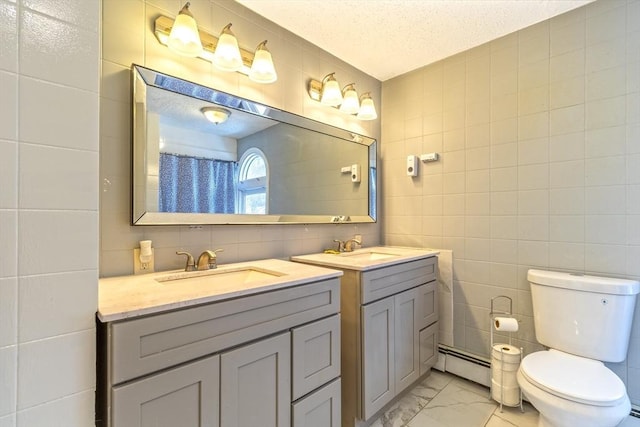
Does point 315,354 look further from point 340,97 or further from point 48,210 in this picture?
point 340,97

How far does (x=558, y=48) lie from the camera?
1.81m

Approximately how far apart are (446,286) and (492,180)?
2.65 ft

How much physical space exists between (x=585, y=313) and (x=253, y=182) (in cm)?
Result: 187

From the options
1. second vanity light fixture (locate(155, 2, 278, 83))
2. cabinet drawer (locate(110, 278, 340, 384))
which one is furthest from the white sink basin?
second vanity light fixture (locate(155, 2, 278, 83))

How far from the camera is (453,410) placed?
5.90 feet

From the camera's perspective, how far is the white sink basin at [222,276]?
52.2 inches

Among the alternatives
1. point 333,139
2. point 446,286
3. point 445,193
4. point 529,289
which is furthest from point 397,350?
point 333,139

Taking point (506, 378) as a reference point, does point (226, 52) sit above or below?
above

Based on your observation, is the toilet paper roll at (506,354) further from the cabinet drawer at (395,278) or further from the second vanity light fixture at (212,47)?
the second vanity light fixture at (212,47)

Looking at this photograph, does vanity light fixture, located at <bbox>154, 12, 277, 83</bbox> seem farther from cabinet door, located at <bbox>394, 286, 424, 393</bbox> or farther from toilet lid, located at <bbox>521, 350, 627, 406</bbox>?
toilet lid, located at <bbox>521, 350, 627, 406</bbox>

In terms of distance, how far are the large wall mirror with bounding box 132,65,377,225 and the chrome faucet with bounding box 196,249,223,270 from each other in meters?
0.16

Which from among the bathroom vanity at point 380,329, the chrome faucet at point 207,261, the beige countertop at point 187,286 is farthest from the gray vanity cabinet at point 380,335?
the chrome faucet at point 207,261

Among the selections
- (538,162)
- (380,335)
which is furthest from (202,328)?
(538,162)

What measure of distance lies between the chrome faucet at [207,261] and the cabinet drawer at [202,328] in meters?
0.45
